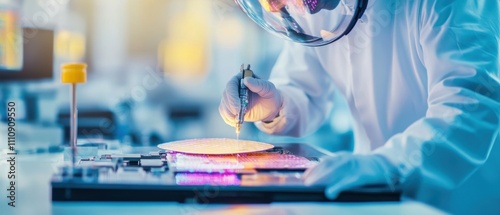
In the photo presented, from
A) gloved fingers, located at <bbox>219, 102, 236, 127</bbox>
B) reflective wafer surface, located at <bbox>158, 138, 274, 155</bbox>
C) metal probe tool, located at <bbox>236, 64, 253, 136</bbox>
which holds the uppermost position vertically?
metal probe tool, located at <bbox>236, 64, 253, 136</bbox>

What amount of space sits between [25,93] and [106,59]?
56 cm

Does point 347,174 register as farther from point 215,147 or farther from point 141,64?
point 141,64

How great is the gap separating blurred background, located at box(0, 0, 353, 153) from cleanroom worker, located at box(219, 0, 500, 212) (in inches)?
79.8

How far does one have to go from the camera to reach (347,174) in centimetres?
108

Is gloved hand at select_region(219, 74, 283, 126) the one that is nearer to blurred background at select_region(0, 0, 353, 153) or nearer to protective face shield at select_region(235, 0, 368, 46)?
protective face shield at select_region(235, 0, 368, 46)

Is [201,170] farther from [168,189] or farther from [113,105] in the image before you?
[113,105]

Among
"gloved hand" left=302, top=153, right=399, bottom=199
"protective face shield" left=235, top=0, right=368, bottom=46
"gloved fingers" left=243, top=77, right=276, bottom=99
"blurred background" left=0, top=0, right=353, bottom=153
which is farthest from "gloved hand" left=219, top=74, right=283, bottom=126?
"blurred background" left=0, top=0, right=353, bottom=153

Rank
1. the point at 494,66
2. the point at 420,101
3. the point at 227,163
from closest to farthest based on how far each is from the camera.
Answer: the point at 227,163 < the point at 494,66 < the point at 420,101

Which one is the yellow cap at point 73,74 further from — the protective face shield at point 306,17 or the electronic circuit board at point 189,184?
the protective face shield at point 306,17

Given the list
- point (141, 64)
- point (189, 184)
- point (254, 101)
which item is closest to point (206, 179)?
point (189, 184)

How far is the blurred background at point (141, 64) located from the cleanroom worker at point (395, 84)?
6.65 ft

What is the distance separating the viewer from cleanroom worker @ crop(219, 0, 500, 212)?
1.23 m

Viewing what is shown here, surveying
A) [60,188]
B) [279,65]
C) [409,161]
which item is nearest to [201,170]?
[60,188]

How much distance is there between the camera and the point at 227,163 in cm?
130
